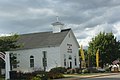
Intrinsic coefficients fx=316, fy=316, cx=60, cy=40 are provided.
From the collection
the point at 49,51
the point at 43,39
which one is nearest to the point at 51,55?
the point at 49,51

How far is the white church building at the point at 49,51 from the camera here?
56.5m

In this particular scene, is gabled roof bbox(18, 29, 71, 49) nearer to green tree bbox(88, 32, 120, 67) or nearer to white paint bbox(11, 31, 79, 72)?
white paint bbox(11, 31, 79, 72)

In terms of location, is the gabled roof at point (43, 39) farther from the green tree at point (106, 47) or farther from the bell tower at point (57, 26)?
the green tree at point (106, 47)

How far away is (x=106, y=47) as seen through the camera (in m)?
67.1

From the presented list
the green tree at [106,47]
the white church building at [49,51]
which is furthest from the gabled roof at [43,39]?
the green tree at [106,47]

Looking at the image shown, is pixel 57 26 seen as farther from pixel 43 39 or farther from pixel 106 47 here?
pixel 106 47

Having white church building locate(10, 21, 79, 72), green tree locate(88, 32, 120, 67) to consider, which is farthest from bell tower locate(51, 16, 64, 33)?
green tree locate(88, 32, 120, 67)

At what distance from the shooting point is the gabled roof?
5738 cm

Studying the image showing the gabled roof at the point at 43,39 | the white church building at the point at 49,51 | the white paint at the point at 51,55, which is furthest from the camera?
the gabled roof at the point at 43,39

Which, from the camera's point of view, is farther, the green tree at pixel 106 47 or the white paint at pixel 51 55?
the green tree at pixel 106 47

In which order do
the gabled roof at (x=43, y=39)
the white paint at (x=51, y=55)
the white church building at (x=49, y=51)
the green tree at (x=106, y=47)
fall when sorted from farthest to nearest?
the green tree at (x=106, y=47)
the gabled roof at (x=43, y=39)
the white church building at (x=49, y=51)
the white paint at (x=51, y=55)

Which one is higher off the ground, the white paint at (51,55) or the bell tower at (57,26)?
the bell tower at (57,26)

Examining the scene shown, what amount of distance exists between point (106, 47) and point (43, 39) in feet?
48.8

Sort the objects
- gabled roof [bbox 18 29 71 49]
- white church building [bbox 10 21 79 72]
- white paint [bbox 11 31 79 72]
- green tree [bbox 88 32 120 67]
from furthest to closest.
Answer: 1. green tree [bbox 88 32 120 67]
2. gabled roof [bbox 18 29 71 49]
3. white church building [bbox 10 21 79 72]
4. white paint [bbox 11 31 79 72]
